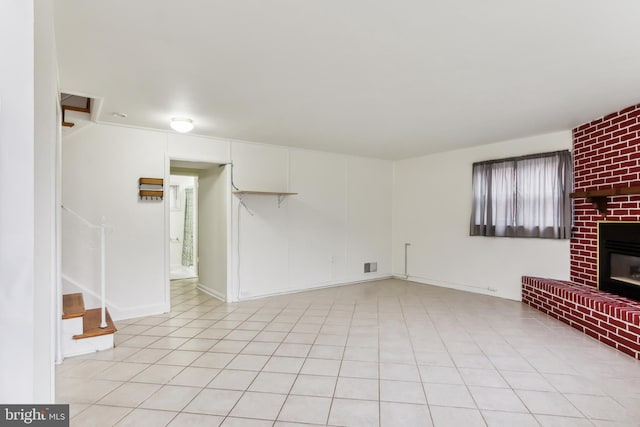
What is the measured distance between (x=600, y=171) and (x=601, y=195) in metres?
0.45

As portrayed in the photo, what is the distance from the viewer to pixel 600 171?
4.08m

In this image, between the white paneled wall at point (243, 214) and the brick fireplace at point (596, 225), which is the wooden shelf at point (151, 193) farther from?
the brick fireplace at point (596, 225)

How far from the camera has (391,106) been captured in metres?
3.57

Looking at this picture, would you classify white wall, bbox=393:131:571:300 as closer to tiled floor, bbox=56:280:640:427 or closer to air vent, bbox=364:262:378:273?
air vent, bbox=364:262:378:273

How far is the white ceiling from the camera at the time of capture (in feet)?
6.37

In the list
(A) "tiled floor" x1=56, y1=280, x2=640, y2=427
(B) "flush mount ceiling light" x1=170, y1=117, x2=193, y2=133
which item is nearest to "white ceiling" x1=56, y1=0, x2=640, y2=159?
(B) "flush mount ceiling light" x1=170, y1=117, x2=193, y2=133

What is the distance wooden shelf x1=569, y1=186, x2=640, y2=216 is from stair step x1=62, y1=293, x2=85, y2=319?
558 cm

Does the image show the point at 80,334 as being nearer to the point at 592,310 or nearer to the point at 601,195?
the point at 592,310

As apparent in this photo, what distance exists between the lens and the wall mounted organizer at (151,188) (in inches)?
172

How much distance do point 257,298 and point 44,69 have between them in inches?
176

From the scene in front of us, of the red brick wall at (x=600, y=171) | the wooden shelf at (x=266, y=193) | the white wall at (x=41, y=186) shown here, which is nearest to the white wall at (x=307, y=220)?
the wooden shelf at (x=266, y=193)

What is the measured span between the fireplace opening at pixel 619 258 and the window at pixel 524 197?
20.3 inches

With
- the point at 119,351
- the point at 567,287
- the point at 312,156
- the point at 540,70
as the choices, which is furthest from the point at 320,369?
the point at 312,156

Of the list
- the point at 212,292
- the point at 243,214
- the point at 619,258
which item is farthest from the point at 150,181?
the point at 619,258
